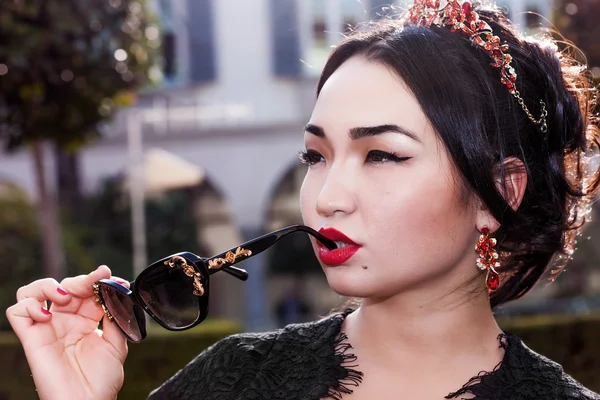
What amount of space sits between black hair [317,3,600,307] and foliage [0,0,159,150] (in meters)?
3.48

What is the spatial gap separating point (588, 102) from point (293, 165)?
1334 cm

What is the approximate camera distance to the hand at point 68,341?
1.77m

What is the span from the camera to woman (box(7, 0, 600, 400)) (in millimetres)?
1771

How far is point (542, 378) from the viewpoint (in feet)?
6.26

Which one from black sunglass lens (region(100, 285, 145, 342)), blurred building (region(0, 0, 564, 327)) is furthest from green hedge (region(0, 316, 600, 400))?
blurred building (region(0, 0, 564, 327))

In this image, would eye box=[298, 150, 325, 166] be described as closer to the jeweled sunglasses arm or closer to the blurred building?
the jeweled sunglasses arm

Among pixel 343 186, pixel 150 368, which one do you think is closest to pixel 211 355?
pixel 343 186

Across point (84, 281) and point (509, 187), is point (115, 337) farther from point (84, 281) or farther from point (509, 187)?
point (509, 187)

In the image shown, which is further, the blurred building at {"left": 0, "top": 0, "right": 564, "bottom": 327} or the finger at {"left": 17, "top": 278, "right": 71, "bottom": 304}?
the blurred building at {"left": 0, "top": 0, "right": 564, "bottom": 327}

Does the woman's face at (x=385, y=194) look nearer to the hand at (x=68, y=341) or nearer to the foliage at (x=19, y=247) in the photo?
the hand at (x=68, y=341)

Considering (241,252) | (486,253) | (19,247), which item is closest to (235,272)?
(241,252)

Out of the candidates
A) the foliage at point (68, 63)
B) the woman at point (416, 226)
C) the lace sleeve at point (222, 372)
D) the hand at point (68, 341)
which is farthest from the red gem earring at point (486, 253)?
the foliage at point (68, 63)

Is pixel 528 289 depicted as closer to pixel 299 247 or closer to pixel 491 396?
pixel 491 396

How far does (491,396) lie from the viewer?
183 cm
